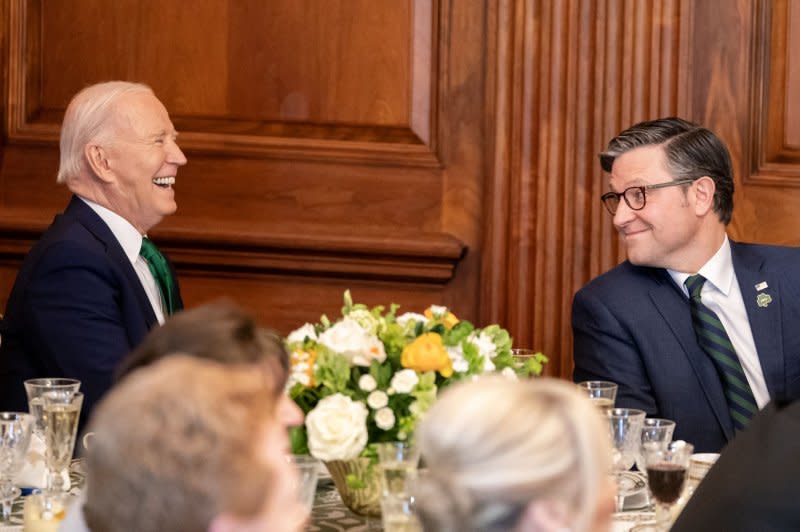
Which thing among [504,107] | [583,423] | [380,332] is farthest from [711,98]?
[583,423]

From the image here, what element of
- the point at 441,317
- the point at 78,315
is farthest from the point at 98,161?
the point at 441,317

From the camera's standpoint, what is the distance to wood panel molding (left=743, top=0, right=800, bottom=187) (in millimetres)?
3873

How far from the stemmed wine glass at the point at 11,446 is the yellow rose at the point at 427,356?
614mm

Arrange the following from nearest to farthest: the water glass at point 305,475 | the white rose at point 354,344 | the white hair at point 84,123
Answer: the water glass at point 305,475, the white rose at point 354,344, the white hair at point 84,123

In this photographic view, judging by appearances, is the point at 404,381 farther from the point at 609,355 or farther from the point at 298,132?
the point at 298,132

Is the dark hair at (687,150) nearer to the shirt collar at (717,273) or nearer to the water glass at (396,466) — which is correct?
the shirt collar at (717,273)

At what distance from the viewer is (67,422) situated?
2137 mm

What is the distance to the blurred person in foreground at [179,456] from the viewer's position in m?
1.00

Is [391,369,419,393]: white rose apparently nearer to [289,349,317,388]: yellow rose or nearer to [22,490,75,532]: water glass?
[289,349,317,388]: yellow rose

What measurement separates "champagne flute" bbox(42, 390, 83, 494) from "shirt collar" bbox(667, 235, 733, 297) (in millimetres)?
1617

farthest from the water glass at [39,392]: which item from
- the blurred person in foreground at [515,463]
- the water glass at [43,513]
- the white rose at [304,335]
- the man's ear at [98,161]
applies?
the blurred person in foreground at [515,463]

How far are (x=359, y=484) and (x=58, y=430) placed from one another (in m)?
0.51

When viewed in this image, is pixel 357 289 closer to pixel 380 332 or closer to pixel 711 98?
pixel 711 98

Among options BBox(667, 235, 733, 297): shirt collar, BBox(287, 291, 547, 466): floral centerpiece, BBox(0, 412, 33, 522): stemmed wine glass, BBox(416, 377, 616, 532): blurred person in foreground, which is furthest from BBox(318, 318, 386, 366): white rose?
BBox(667, 235, 733, 297): shirt collar
